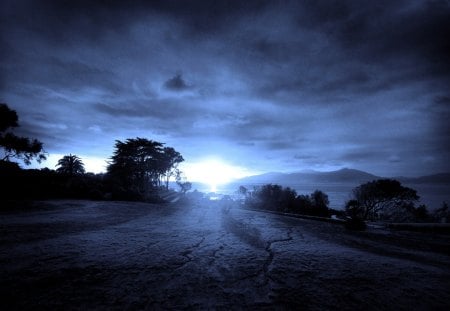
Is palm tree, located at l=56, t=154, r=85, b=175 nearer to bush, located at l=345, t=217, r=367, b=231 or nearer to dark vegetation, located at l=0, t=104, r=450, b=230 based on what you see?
dark vegetation, located at l=0, t=104, r=450, b=230

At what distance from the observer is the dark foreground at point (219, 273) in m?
1.81

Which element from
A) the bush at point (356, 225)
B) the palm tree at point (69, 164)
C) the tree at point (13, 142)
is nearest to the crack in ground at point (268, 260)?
the bush at point (356, 225)

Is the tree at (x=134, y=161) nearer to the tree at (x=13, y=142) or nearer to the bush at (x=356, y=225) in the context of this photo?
the tree at (x=13, y=142)

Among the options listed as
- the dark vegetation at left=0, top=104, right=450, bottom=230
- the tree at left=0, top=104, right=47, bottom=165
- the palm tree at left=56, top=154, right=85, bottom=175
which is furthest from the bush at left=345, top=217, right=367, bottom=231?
the palm tree at left=56, top=154, right=85, bottom=175

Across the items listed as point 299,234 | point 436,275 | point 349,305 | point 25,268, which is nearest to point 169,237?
point 25,268

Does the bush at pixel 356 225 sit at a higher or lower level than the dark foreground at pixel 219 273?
higher

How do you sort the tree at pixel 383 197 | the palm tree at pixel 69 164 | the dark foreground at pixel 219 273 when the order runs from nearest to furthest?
the dark foreground at pixel 219 273 < the tree at pixel 383 197 < the palm tree at pixel 69 164

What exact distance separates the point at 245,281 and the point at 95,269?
189 cm

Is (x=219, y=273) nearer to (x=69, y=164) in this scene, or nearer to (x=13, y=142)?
(x=13, y=142)

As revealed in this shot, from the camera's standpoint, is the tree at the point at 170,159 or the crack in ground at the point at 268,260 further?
the tree at the point at 170,159

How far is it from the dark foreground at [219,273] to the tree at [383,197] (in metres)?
27.1

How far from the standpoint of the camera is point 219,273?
8.05ft

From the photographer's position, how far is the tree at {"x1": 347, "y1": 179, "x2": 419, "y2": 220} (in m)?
25.8

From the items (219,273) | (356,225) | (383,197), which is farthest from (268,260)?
(383,197)
